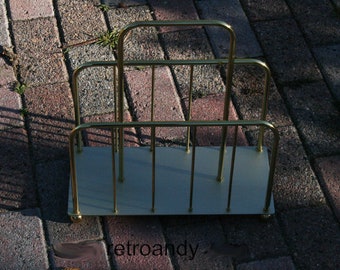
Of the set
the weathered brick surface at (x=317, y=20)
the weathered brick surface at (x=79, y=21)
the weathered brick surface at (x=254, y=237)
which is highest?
the weathered brick surface at (x=79, y=21)

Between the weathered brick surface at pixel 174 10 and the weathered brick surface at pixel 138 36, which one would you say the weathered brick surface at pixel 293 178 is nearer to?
the weathered brick surface at pixel 138 36

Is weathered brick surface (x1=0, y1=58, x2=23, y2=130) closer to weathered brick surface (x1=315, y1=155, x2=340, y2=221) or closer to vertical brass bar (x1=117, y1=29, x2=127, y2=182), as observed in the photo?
vertical brass bar (x1=117, y1=29, x2=127, y2=182)

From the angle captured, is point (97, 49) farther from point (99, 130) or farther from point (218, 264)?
point (218, 264)

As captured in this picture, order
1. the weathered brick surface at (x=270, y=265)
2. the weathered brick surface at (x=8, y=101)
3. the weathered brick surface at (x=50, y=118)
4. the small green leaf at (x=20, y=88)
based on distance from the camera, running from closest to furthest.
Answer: the weathered brick surface at (x=270, y=265)
the weathered brick surface at (x=50, y=118)
the weathered brick surface at (x=8, y=101)
the small green leaf at (x=20, y=88)

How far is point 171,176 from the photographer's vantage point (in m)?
3.93

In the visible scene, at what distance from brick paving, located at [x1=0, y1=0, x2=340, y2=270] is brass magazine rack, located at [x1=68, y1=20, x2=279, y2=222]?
0.26 ft

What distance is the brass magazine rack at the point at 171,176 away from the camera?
12.2 feet

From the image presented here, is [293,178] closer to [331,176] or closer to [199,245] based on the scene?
[331,176]

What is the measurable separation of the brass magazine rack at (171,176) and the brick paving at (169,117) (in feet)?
0.26

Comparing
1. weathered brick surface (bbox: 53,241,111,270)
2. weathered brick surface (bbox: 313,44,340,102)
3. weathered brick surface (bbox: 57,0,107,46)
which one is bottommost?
weathered brick surface (bbox: 53,241,111,270)

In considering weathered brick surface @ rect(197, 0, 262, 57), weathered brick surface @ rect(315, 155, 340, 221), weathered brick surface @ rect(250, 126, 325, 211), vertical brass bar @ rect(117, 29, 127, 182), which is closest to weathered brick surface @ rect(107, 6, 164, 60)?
weathered brick surface @ rect(197, 0, 262, 57)

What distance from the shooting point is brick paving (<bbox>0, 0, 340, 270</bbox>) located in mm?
3721

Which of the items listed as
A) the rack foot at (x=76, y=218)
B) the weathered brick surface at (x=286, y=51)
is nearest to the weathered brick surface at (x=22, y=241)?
the rack foot at (x=76, y=218)

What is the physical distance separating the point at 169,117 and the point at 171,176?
49cm
